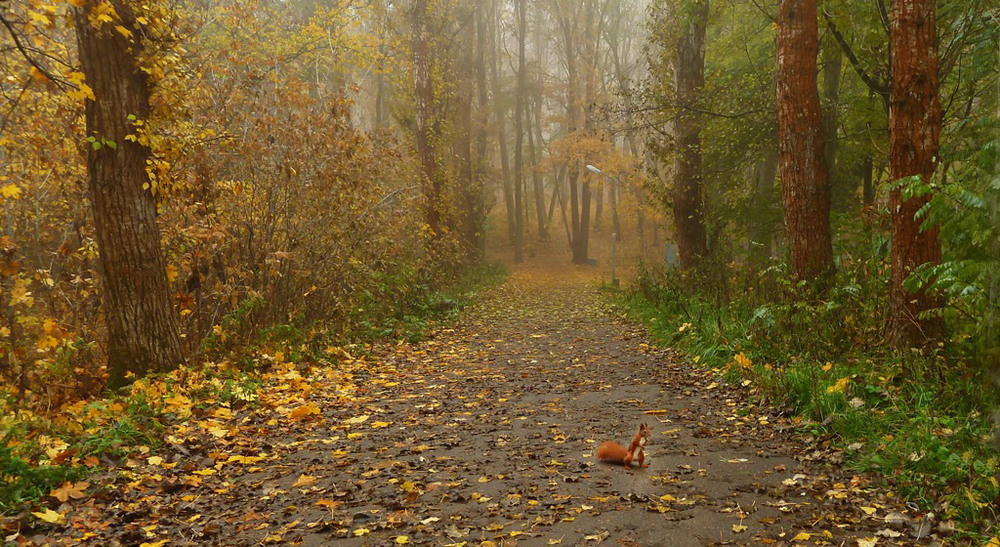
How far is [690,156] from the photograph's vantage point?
1416cm

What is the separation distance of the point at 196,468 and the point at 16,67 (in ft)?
26.4

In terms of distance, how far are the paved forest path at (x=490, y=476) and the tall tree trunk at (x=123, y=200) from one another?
1348 mm

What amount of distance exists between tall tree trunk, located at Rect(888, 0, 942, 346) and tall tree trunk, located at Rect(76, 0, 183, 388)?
24.1ft

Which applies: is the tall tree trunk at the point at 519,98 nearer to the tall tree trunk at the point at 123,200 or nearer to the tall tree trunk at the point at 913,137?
the tall tree trunk at the point at 123,200

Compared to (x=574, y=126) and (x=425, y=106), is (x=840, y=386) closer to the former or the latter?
(x=425, y=106)

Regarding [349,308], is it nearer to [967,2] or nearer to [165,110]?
[165,110]

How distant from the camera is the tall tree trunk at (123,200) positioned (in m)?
6.48

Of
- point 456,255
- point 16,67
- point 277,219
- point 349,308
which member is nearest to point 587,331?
point 349,308

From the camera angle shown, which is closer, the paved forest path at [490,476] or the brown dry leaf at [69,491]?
the paved forest path at [490,476]

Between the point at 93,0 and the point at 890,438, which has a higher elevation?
the point at 93,0

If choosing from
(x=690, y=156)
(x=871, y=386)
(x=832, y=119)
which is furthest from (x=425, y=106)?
(x=871, y=386)

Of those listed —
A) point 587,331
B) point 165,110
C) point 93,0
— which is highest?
point 93,0

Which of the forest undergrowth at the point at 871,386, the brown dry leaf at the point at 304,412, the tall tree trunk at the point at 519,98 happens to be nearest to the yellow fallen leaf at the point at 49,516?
the brown dry leaf at the point at 304,412

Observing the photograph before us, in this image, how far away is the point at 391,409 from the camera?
709 centimetres
